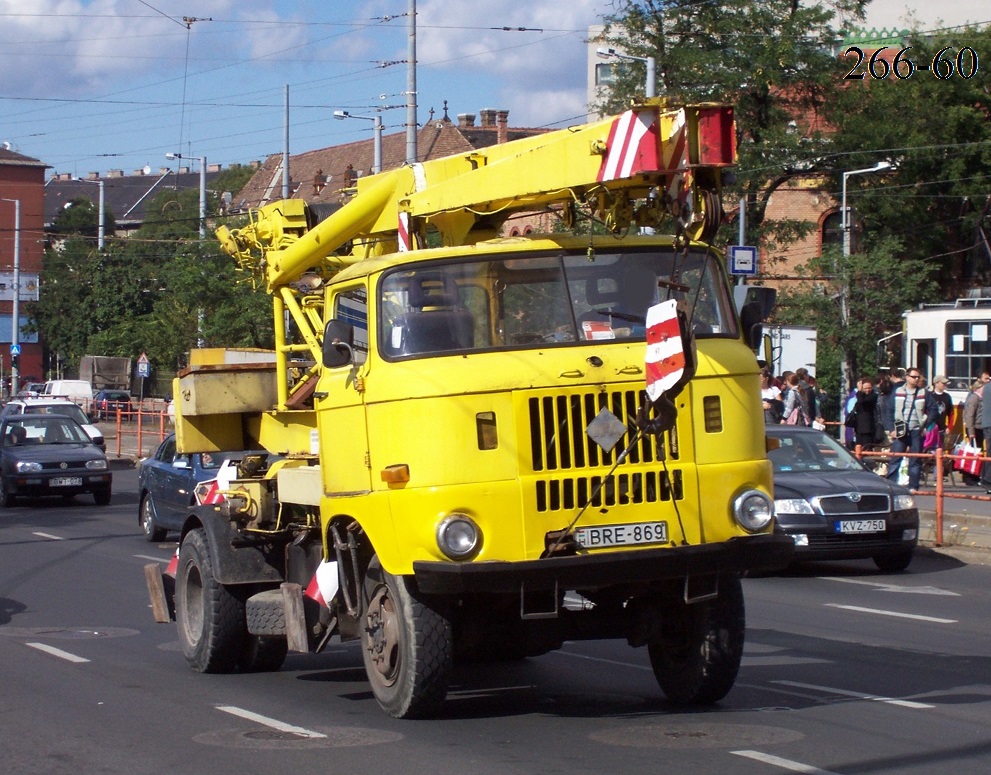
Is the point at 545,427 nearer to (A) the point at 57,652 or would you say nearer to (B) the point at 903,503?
(A) the point at 57,652

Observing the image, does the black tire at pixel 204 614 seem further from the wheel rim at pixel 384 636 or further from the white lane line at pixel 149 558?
the white lane line at pixel 149 558

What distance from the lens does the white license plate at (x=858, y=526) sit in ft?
50.6

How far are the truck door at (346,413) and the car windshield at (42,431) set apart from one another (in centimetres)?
1982

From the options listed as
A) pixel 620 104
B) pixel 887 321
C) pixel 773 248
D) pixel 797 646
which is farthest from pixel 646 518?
pixel 773 248

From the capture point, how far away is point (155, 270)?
263ft

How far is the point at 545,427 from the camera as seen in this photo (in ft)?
25.1

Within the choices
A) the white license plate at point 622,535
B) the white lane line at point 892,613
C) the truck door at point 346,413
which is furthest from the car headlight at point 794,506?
the white license plate at point 622,535

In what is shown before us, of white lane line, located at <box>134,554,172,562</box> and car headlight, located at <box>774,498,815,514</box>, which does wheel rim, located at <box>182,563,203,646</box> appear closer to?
car headlight, located at <box>774,498,815,514</box>

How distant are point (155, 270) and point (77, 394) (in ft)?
74.4

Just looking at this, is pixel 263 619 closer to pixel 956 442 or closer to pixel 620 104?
pixel 956 442

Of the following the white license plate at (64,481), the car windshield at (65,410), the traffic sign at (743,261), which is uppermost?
the traffic sign at (743,261)

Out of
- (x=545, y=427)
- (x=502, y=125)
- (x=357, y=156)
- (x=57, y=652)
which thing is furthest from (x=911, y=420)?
(x=357, y=156)

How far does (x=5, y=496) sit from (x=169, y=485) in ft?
27.8

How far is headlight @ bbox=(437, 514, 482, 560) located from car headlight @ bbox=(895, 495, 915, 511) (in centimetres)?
905
